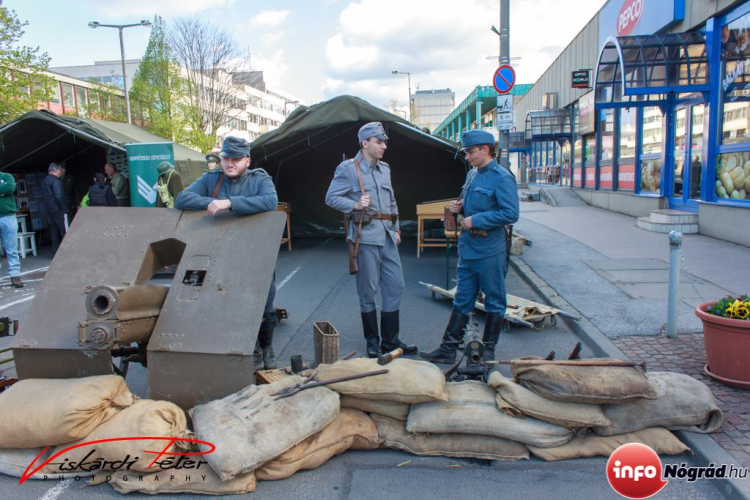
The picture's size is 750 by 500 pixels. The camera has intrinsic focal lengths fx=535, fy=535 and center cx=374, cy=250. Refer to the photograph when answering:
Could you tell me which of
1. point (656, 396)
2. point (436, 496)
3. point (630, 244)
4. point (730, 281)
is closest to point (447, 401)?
point (436, 496)

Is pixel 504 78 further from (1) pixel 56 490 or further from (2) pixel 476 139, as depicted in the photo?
(1) pixel 56 490

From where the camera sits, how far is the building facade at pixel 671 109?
1016 cm

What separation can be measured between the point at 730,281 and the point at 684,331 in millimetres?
2396

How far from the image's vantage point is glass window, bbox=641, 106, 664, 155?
14258mm

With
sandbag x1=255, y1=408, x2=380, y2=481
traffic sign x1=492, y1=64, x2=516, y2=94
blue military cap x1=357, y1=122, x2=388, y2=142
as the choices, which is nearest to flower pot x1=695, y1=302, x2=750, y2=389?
sandbag x1=255, y1=408, x2=380, y2=481

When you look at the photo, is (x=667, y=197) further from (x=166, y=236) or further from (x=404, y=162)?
(x=166, y=236)

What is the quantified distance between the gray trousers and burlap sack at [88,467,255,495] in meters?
2.09

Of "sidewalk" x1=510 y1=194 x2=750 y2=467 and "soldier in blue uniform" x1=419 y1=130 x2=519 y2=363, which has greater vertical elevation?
"soldier in blue uniform" x1=419 y1=130 x2=519 y2=363

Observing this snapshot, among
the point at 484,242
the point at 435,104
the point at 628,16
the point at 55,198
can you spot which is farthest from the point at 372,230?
the point at 435,104

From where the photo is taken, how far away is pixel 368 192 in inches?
189

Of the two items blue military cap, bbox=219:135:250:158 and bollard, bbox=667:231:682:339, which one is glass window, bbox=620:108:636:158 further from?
blue military cap, bbox=219:135:250:158

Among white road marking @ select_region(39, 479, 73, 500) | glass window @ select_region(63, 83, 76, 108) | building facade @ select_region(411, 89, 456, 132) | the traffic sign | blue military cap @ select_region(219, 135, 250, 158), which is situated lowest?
white road marking @ select_region(39, 479, 73, 500)

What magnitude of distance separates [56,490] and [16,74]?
17.8 meters

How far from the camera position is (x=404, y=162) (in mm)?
12422
